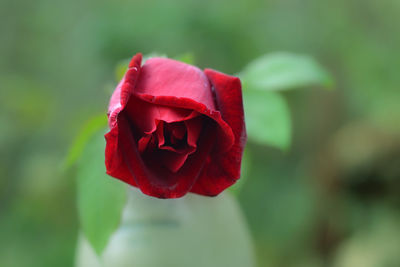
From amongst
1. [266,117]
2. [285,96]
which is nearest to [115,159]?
[266,117]

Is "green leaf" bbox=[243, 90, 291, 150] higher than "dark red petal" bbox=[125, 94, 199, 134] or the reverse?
the reverse

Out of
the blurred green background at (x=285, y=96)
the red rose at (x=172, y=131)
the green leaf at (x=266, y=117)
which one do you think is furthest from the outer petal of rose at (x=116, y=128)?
the blurred green background at (x=285, y=96)

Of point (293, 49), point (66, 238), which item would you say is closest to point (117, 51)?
point (66, 238)

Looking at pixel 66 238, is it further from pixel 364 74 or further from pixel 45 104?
pixel 364 74

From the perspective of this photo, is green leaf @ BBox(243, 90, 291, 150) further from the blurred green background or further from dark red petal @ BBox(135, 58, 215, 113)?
the blurred green background

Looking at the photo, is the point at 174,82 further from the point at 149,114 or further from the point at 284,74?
the point at 284,74

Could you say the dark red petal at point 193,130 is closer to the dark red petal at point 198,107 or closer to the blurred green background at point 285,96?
the dark red petal at point 198,107

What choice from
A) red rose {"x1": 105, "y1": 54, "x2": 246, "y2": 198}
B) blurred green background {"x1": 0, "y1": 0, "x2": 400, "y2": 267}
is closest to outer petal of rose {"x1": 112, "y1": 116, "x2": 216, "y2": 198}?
red rose {"x1": 105, "y1": 54, "x2": 246, "y2": 198}
